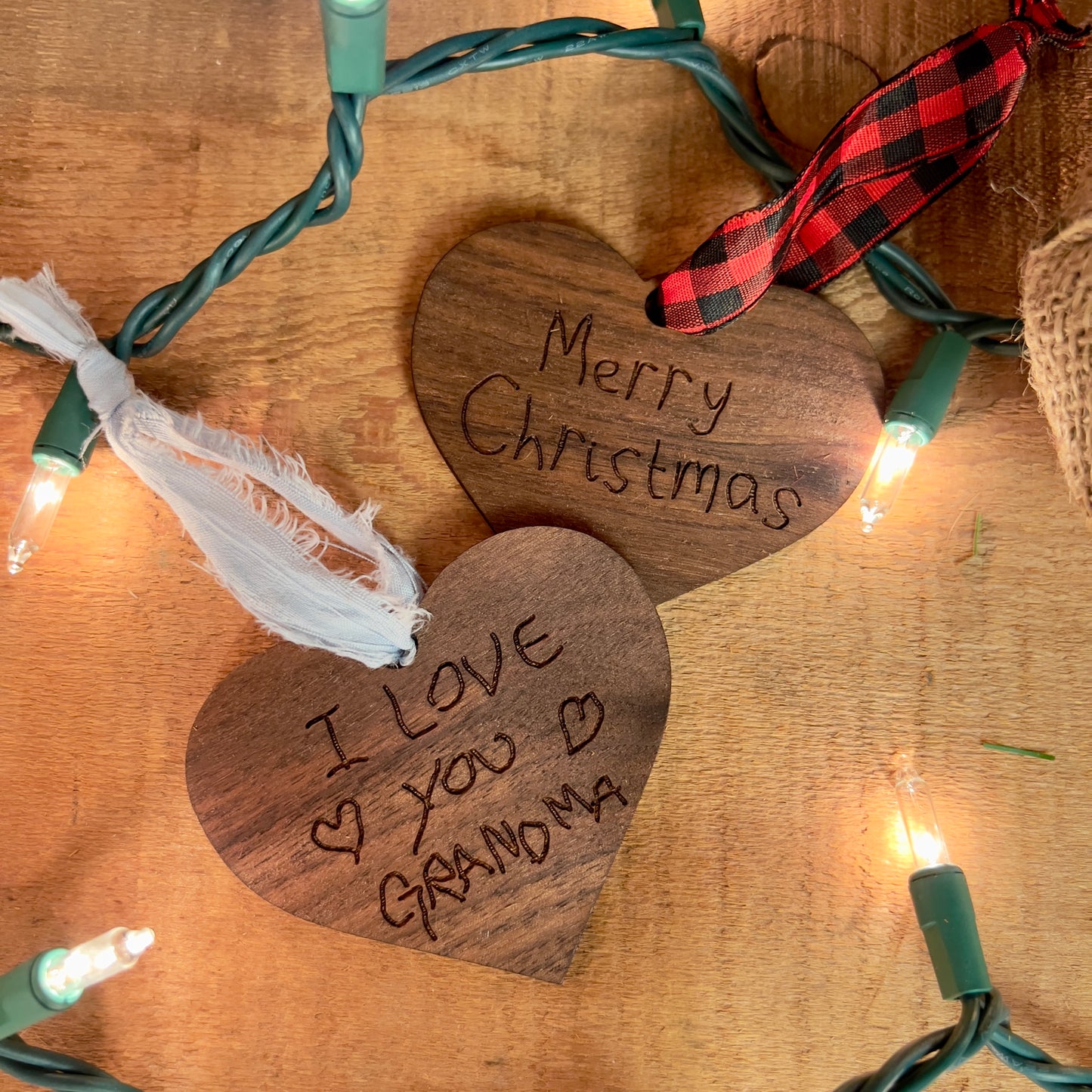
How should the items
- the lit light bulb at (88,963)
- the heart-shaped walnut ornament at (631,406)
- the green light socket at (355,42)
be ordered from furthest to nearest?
the heart-shaped walnut ornament at (631,406), the lit light bulb at (88,963), the green light socket at (355,42)

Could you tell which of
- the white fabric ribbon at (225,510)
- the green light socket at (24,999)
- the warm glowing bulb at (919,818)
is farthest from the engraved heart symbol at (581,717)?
the green light socket at (24,999)

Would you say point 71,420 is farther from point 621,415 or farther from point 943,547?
point 943,547

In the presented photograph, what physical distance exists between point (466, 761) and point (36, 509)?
317 millimetres

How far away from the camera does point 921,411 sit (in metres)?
0.65

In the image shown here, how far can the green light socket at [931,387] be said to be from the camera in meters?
0.65

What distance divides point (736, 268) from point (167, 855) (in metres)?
0.54

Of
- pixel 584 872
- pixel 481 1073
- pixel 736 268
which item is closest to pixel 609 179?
pixel 736 268

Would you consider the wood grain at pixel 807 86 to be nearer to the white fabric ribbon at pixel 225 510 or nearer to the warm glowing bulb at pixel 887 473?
the warm glowing bulb at pixel 887 473

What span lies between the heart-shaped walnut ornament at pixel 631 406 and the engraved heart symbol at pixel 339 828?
0.21 metres

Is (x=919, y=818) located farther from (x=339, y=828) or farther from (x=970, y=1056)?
(x=339, y=828)

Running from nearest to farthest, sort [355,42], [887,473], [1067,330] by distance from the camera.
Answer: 1. [355,42]
2. [1067,330]
3. [887,473]

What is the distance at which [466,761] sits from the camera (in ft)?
2.06

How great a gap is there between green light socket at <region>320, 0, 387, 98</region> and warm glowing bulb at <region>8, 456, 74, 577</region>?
0.30m

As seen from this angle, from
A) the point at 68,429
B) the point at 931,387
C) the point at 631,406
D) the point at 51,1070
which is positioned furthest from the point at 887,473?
the point at 51,1070
